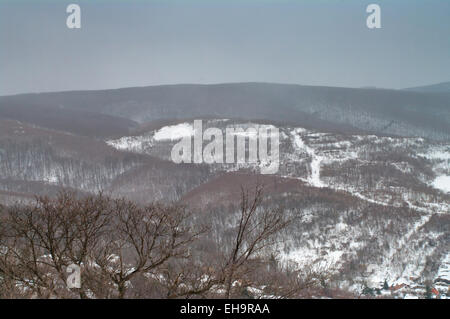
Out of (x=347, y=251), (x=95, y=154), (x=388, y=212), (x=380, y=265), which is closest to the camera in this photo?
(x=380, y=265)

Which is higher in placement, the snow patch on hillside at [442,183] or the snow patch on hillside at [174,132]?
the snow patch on hillside at [174,132]

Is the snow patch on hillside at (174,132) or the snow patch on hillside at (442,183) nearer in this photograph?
the snow patch on hillside at (442,183)

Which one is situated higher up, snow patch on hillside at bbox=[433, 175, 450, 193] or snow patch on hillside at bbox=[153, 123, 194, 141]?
snow patch on hillside at bbox=[153, 123, 194, 141]

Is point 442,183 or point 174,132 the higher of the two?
point 174,132

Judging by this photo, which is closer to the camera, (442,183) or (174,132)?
(442,183)

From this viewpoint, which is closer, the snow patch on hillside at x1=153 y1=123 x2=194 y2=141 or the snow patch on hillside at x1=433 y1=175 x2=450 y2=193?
the snow patch on hillside at x1=433 y1=175 x2=450 y2=193

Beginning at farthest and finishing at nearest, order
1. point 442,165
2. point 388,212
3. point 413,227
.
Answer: point 442,165 < point 388,212 < point 413,227
